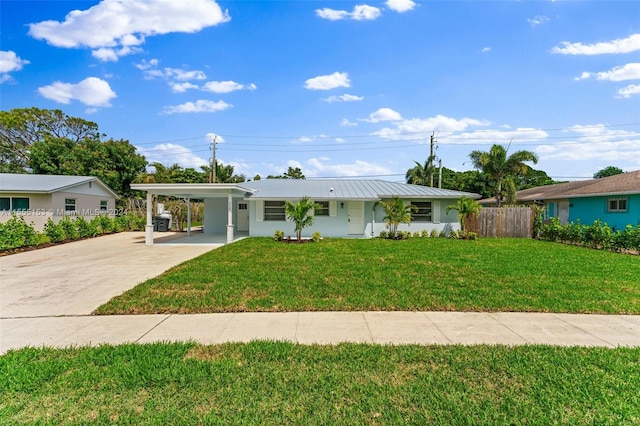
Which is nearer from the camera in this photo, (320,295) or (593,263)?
(320,295)

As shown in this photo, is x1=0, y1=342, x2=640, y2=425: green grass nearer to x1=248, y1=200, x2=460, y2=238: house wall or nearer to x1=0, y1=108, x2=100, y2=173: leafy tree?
x1=248, y1=200, x2=460, y2=238: house wall

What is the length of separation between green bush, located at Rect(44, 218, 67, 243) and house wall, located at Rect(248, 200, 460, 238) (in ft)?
29.8

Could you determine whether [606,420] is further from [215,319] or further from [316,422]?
[215,319]

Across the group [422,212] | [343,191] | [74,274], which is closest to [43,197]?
[74,274]

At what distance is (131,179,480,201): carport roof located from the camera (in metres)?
15.1

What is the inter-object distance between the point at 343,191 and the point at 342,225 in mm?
2024

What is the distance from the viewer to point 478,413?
283cm

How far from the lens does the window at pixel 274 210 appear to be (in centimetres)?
1825

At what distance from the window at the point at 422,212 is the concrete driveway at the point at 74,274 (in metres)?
11.3

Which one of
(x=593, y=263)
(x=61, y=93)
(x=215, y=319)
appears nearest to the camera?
(x=215, y=319)

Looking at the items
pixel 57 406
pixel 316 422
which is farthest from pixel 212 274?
pixel 316 422

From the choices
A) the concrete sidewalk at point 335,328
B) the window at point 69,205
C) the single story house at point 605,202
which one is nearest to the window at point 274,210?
the concrete sidewalk at point 335,328

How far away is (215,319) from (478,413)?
3963mm

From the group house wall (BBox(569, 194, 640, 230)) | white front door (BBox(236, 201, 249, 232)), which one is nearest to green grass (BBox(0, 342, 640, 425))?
white front door (BBox(236, 201, 249, 232))
